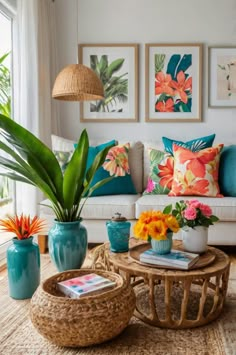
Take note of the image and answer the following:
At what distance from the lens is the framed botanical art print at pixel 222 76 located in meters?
3.96

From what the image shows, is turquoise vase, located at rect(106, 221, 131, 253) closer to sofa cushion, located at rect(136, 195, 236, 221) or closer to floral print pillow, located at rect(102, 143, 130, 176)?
sofa cushion, located at rect(136, 195, 236, 221)

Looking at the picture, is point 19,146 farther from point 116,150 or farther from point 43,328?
point 116,150

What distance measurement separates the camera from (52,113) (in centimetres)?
399

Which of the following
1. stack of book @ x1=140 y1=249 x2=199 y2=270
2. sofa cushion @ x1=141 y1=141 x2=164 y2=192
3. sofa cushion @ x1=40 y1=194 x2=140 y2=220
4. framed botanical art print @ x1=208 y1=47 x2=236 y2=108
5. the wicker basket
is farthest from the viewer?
framed botanical art print @ x1=208 y1=47 x2=236 y2=108

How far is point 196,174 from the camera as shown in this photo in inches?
127

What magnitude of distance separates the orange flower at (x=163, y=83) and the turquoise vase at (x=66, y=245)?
7.37ft

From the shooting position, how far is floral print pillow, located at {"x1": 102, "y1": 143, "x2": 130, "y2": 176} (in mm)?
3426

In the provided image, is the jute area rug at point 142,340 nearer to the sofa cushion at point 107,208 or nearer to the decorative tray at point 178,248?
the decorative tray at point 178,248

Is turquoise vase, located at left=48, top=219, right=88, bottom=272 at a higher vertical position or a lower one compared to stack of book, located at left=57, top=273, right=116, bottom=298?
higher

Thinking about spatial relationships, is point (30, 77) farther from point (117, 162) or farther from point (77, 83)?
point (117, 162)

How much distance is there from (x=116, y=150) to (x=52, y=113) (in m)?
0.92

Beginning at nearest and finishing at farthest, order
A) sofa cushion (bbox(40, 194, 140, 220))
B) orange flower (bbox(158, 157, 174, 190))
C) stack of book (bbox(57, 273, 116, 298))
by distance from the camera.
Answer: stack of book (bbox(57, 273, 116, 298)) < sofa cushion (bbox(40, 194, 140, 220)) < orange flower (bbox(158, 157, 174, 190))

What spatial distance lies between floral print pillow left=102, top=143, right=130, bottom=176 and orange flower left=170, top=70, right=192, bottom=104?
952mm

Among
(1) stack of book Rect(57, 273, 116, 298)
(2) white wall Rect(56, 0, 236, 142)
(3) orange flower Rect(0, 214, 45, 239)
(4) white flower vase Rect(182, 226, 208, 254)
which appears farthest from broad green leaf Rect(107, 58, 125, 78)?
(1) stack of book Rect(57, 273, 116, 298)
